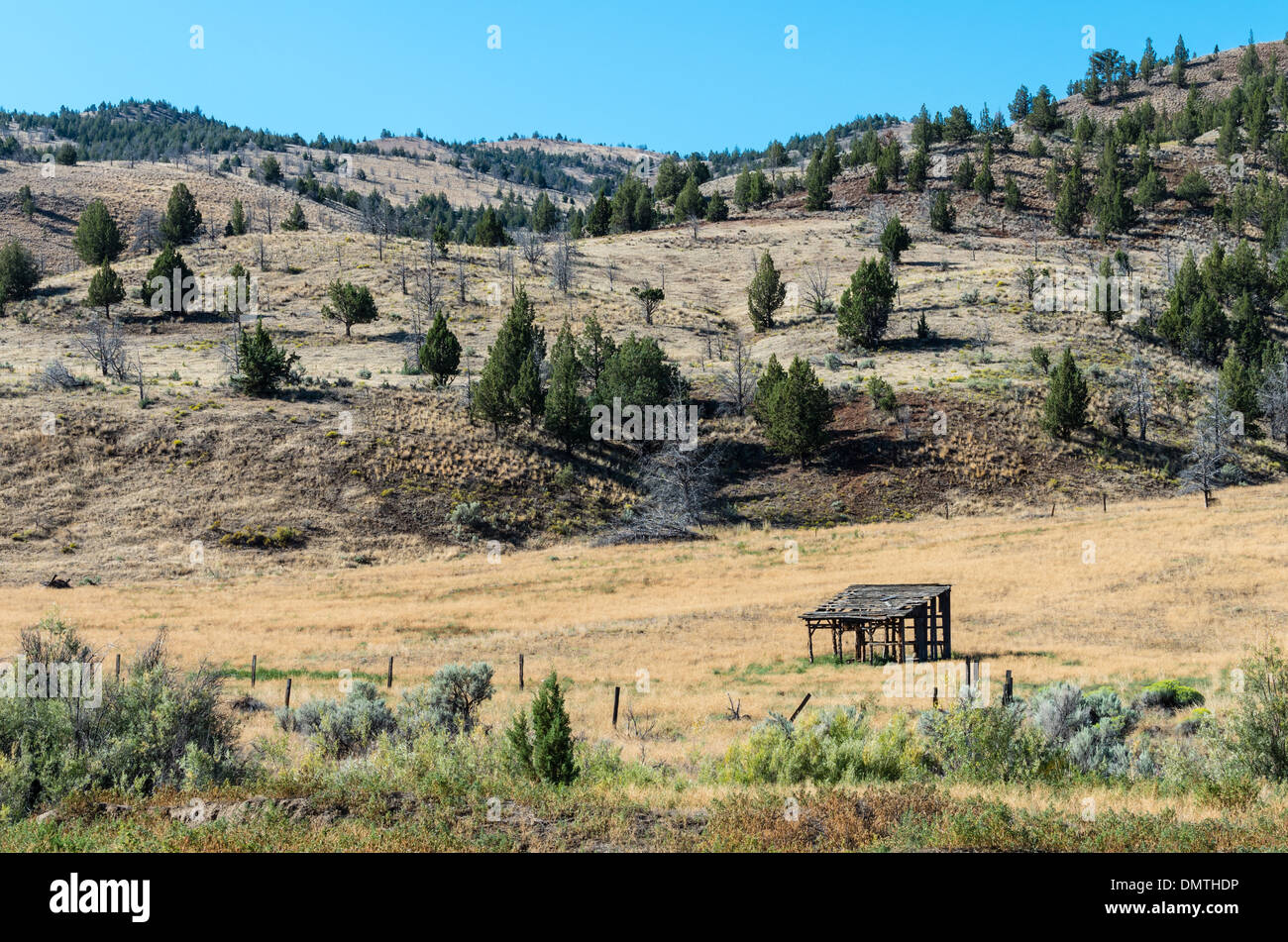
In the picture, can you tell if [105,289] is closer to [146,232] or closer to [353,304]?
[353,304]

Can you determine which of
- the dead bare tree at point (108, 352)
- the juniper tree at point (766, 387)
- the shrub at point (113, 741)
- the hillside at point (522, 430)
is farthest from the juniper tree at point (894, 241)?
the shrub at point (113, 741)

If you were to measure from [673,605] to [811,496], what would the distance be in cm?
2232

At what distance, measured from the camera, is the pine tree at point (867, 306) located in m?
73.9

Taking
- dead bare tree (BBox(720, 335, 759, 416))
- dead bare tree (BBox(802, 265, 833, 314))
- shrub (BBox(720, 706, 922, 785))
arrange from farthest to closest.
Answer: dead bare tree (BBox(802, 265, 833, 314)), dead bare tree (BBox(720, 335, 759, 416)), shrub (BBox(720, 706, 922, 785))

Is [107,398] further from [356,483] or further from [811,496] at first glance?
[811,496]

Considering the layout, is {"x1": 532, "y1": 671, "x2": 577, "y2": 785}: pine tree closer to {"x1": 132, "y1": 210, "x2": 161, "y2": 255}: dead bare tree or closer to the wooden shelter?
the wooden shelter

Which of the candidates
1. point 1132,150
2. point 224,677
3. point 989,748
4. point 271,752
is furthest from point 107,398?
point 1132,150

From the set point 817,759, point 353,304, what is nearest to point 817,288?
point 353,304

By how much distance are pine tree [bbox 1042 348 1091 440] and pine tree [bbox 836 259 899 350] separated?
17.6 meters

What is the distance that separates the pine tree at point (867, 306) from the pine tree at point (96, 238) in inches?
2878

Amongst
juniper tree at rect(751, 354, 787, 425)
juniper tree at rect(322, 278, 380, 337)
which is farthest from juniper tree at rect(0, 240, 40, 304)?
juniper tree at rect(751, 354, 787, 425)

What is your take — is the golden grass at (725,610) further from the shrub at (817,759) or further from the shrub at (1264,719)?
the shrub at (1264,719)

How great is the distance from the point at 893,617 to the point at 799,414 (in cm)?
3134

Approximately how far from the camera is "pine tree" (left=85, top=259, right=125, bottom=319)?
75938mm
